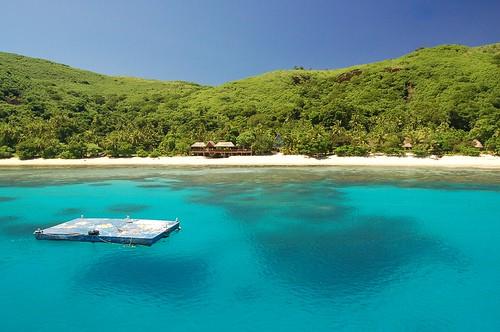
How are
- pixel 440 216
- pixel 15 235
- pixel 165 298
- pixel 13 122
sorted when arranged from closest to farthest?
1. pixel 165 298
2. pixel 15 235
3. pixel 440 216
4. pixel 13 122

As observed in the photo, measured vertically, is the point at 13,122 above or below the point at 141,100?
below

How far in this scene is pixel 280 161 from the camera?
6962 cm

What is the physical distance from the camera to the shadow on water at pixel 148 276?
1695 cm

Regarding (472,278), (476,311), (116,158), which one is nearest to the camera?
(476,311)

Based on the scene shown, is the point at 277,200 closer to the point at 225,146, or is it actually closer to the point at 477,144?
the point at 225,146

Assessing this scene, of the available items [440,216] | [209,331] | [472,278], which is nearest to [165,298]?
[209,331]

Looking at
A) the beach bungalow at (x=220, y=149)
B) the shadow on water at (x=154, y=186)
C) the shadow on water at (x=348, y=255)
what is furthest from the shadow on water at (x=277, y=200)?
the beach bungalow at (x=220, y=149)

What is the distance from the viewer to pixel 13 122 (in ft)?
319

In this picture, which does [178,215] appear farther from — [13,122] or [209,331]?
[13,122]

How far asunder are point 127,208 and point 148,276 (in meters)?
16.9

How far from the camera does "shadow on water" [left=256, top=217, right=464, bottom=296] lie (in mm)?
17797

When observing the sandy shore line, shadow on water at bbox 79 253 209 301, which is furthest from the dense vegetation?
shadow on water at bbox 79 253 209 301

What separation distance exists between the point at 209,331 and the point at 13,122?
103 metres

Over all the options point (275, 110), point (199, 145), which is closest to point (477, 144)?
point (199, 145)
